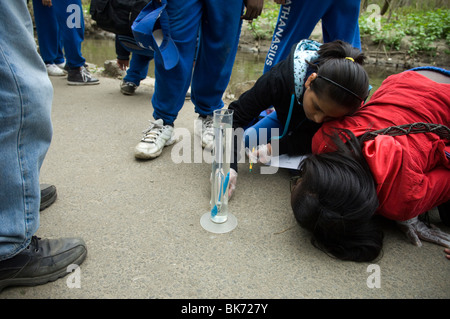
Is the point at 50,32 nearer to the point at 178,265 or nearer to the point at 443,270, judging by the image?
the point at 178,265

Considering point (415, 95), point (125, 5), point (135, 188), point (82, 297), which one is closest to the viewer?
point (82, 297)

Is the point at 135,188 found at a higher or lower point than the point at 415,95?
lower

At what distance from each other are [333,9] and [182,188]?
56.3 inches

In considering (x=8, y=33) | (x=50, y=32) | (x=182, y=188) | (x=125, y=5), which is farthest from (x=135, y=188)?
(x=50, y=32)

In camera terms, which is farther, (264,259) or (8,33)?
(264,259)

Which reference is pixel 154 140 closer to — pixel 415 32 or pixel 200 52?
pixel 200 52

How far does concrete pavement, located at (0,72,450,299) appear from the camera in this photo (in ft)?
3.24

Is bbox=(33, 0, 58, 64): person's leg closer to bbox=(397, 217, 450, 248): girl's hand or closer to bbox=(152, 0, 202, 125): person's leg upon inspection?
bbox=(152, 0, 202, 125): person's leg

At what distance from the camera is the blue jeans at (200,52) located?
1.55 metres

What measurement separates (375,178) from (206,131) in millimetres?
1083

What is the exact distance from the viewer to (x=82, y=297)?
36.6 inches

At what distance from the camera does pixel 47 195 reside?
130 centimetres

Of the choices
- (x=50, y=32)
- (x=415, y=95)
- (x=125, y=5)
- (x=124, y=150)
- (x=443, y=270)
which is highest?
(x=125, y=5)

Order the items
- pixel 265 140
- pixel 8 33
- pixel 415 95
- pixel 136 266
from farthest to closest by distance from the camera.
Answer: pixel 265 140 < pixel 415 95 < pixel 136 266 < pixel 8 33
